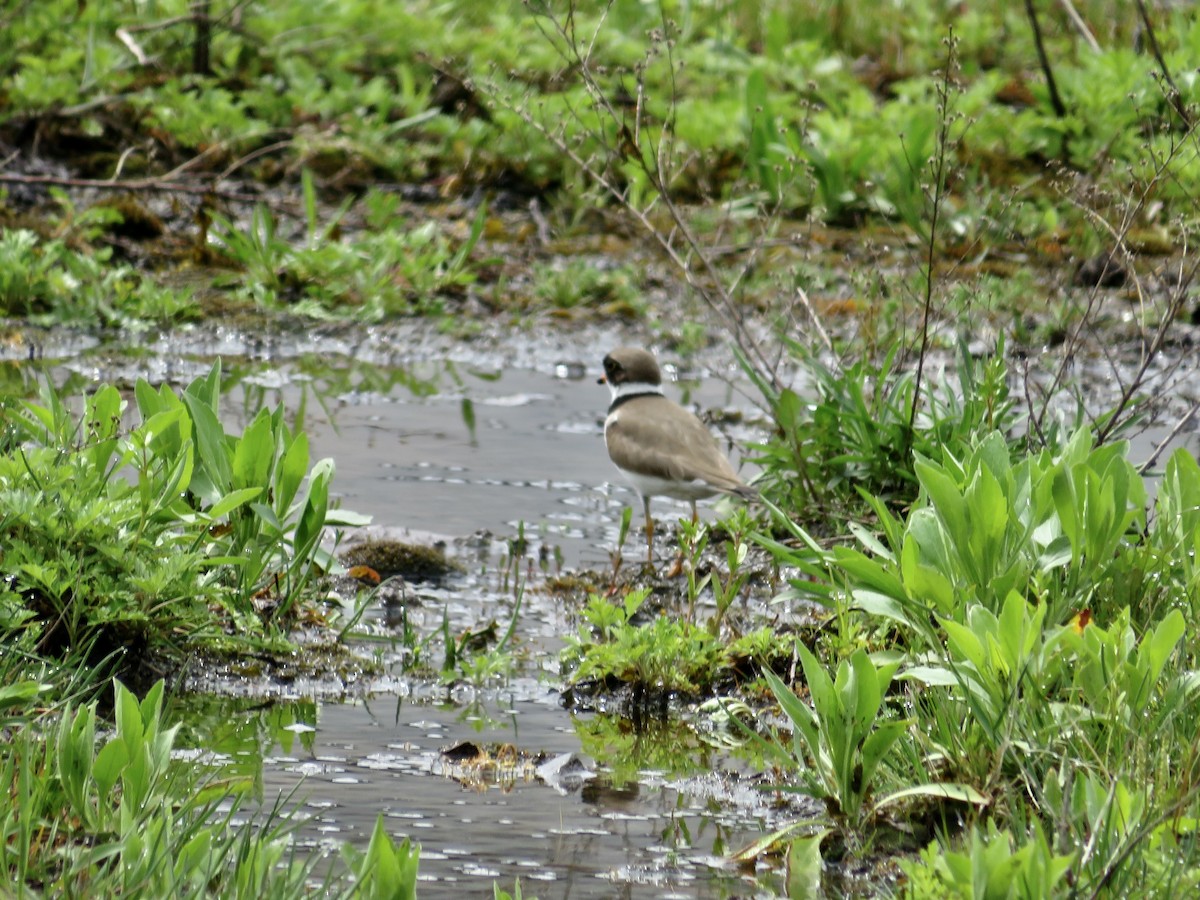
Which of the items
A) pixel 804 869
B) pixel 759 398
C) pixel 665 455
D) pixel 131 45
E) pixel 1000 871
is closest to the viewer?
pixel 1000 871

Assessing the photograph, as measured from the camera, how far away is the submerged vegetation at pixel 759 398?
3795 mm

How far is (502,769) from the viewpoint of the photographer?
4.49 metres

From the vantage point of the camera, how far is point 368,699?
5.06 m

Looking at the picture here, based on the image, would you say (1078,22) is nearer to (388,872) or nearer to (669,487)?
(669,487)

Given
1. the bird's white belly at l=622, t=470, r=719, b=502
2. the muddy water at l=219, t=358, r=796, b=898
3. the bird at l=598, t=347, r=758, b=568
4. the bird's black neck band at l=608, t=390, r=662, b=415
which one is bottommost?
the muddy water at l=219, t=358, r=796, b=898

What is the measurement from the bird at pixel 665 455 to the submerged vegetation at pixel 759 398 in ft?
0.75

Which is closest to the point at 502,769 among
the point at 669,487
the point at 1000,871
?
the point at 1000,871

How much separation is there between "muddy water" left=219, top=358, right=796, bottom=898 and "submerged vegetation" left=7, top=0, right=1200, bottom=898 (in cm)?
18

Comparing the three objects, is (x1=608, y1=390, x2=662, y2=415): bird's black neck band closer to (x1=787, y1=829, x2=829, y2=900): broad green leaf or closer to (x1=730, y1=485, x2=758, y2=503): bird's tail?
(x1=730, y1=485, x2=758, y2=503): bird's tail

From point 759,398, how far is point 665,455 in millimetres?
2404

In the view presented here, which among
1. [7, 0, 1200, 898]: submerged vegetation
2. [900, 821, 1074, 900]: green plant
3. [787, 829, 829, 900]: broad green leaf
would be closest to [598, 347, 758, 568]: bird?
[7, 0, 1200, 898]: submerged vegetation

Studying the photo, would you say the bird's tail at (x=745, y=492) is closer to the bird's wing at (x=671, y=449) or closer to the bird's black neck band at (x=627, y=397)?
the bird's wing at (x=671, y=449)

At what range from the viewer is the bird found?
6852 millimetres

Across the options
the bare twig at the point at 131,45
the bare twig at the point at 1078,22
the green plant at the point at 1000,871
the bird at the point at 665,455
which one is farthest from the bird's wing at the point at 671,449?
the bare twig at the point at 131,45
